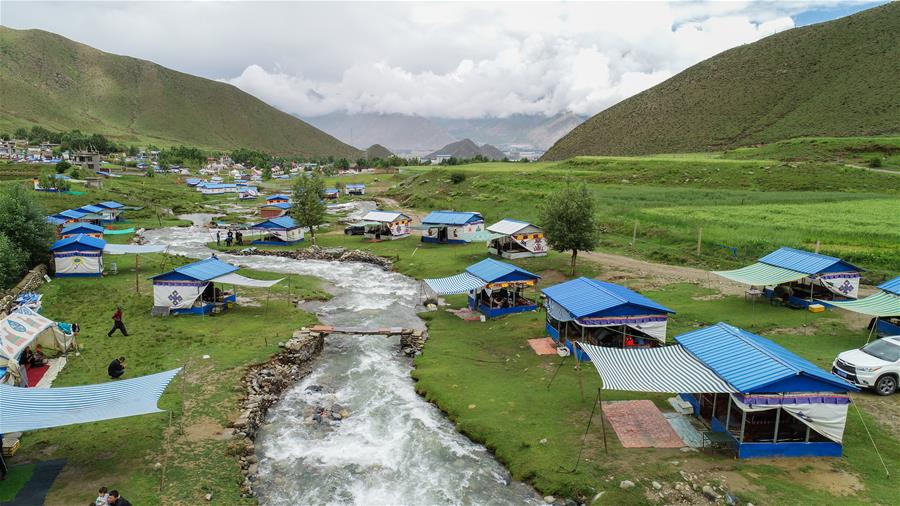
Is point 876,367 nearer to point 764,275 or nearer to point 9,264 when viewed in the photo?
point 764,275

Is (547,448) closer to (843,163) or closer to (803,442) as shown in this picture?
(803,442)

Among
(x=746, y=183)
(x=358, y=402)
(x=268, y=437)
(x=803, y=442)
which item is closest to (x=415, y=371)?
(x=358, y=402)

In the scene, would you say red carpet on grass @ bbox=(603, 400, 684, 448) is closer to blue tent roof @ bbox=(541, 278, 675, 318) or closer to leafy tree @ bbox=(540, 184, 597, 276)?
blue tent roof @ bbox=(541, 278, 675, 318)

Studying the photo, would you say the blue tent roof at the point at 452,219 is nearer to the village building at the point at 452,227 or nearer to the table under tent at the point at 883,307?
the village building at the point at 452,227

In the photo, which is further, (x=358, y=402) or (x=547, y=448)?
(x=358, y=402)

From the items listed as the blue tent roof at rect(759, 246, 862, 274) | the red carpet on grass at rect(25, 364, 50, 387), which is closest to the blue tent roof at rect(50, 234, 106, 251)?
the red carpet on grass at rect(25, 364, 50, 387)

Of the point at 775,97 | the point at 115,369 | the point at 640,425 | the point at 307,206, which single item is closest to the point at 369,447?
the point at 640,425
